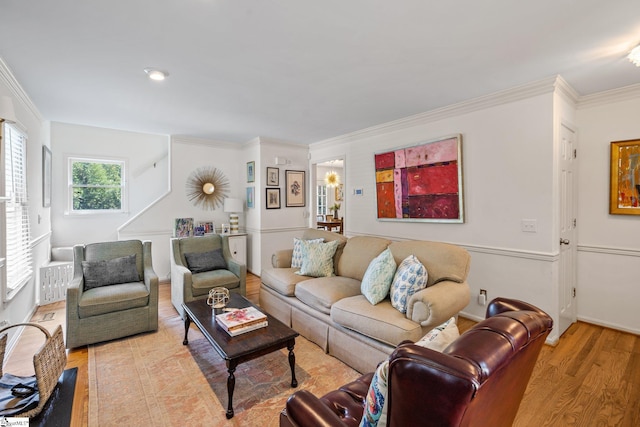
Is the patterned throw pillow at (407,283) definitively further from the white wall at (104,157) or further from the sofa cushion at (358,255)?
the white wall at (104,157)

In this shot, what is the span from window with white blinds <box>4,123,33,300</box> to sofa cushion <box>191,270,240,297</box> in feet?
4.96

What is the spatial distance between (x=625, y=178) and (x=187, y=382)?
438cm

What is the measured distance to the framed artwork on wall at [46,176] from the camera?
393 centimetres

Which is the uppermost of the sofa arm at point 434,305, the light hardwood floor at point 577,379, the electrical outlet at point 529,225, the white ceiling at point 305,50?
the white ceiling at point 305,50

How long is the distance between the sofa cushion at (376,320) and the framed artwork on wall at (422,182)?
1.59m

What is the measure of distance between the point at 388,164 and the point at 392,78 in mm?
1585

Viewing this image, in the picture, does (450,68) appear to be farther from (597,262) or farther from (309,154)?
(309,154)

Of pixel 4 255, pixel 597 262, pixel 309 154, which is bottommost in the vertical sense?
pixel 597 262

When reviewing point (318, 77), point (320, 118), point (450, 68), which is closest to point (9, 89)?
point (318, 77)

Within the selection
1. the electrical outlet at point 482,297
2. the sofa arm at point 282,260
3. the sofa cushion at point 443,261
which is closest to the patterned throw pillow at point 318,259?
the sofa arm at point 282,260

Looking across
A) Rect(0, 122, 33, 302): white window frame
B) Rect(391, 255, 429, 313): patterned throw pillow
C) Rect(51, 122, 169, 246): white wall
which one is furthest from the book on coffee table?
Rect(51, 122, 169, 246): white wall

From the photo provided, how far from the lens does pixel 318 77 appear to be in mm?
2715

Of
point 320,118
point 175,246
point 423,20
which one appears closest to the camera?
point 423,20

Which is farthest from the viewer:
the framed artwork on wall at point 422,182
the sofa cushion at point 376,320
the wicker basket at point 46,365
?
the framed artwork on wall at point 422,182
